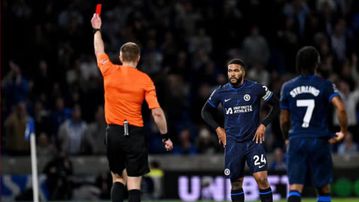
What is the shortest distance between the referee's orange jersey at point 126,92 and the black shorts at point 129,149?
117 millimetres

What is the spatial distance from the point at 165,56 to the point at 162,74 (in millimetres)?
922

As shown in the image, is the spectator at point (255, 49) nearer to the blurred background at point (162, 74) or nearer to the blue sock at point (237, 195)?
the blurred background at point (162, 74)

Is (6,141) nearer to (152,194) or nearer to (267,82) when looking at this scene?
(152,194)

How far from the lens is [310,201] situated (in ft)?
69.4

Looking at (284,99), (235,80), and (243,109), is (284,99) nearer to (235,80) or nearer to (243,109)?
(243,109)

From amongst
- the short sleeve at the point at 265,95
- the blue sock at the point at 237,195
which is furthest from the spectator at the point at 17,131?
the short sleeve at the point at 265,95

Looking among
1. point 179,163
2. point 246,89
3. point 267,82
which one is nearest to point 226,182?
point 179,163

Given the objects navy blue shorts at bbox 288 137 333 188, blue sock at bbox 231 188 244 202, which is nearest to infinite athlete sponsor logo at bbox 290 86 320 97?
navy blue shorts at bbox 288 137 333 188

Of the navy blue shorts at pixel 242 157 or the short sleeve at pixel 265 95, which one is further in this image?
the short sleeve at pixel 265 95

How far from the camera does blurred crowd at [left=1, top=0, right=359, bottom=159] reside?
78.0 ft

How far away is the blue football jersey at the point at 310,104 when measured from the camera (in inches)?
513

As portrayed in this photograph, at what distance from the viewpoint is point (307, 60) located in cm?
1305

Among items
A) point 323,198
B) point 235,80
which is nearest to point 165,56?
point 235,80

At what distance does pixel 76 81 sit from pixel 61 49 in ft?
3.36
